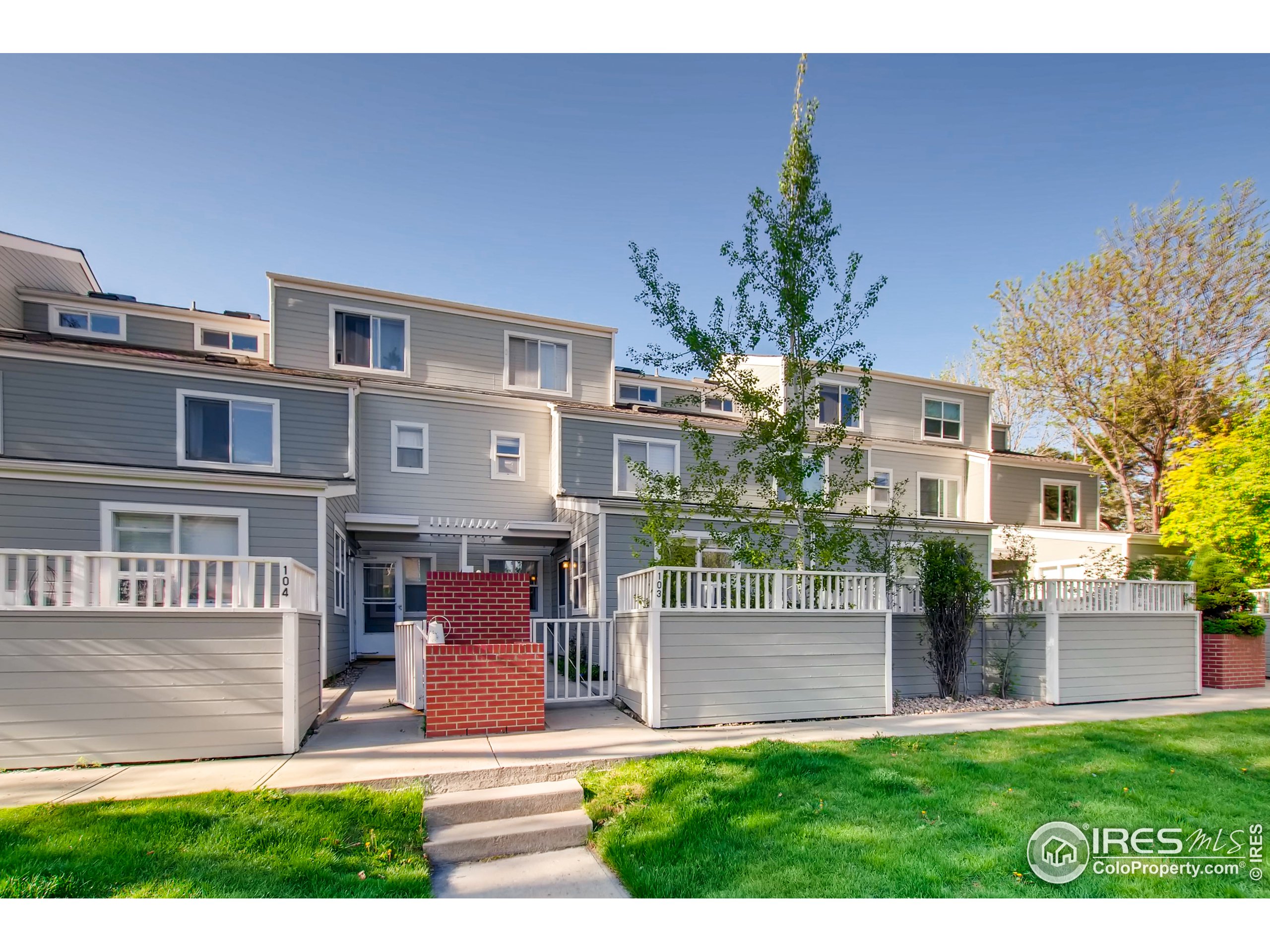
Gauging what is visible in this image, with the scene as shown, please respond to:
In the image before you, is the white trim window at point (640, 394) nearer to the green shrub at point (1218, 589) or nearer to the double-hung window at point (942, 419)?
the double-hung window at point (942, 419)

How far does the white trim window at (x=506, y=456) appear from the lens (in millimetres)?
14453

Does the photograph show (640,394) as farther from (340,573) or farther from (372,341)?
(340,573)

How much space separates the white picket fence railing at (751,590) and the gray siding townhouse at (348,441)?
124cm

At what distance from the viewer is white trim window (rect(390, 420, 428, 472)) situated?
13688 millimetres

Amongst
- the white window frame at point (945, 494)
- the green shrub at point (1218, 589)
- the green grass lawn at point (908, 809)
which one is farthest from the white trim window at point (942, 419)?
the green grass lawn at point (908, 809)

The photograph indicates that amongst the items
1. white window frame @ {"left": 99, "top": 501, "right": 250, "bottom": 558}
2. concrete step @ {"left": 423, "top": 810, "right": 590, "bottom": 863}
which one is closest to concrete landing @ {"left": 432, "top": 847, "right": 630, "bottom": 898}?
concrete step @ {"left": 423, "top": 810, "right": 590, "bottom": 863}

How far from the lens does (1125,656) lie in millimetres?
10172

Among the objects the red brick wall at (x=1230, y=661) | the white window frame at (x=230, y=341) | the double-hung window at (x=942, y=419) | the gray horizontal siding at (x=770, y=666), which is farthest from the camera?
the double-hung window at (x=942, y=419)

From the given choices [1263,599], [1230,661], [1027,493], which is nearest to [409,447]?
[1230,661]

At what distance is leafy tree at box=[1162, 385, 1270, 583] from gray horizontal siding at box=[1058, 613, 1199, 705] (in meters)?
3.84

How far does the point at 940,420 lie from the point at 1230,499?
7315mm

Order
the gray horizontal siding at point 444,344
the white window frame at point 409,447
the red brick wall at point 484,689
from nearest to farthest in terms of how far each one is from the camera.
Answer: the red brick wall at point 484,689, the white window frame at point 409,447, the gray horizontal siding at point 444,344
